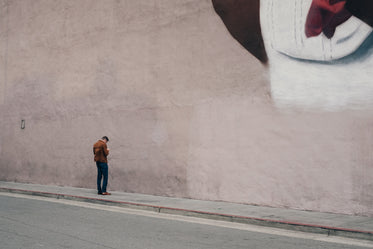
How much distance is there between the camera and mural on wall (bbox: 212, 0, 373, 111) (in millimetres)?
9305

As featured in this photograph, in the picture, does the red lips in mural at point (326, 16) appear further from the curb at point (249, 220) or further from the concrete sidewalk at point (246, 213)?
the curb at point (249, 220)

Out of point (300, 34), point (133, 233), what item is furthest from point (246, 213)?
point (300, 34)

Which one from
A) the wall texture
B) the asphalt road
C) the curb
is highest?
the wall texture

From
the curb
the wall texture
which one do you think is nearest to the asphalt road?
the curb

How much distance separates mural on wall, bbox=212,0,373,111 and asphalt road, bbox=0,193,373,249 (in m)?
3.30

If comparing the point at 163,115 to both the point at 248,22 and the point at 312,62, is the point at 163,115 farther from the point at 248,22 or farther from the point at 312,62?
the point at 312,62

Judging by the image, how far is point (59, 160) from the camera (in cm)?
1569

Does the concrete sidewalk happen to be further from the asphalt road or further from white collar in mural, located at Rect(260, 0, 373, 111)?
white collar in mural, located at Rect(260, 0, 373, 111)

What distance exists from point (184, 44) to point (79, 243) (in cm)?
703

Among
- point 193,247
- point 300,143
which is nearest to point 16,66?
point 300,143

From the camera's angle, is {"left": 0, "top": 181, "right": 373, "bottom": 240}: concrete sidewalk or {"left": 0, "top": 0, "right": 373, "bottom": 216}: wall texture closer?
{"left": 0, "top": 181, "right": 373, "bottom": 240}: concrete sidewalk

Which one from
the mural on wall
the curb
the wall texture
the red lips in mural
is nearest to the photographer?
the curb

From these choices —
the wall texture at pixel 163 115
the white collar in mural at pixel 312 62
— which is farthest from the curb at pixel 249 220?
the white collar in mural at pixel 312 62

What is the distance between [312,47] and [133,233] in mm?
5513
